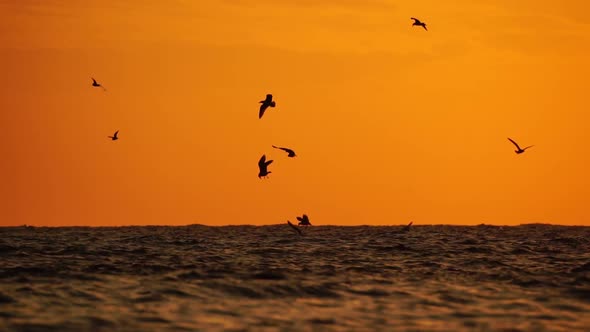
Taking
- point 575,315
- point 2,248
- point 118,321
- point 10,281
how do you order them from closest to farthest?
point 118,321 → point 575,315 → point 10,281 → point 2,248

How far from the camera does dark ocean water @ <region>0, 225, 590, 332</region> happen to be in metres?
22.3

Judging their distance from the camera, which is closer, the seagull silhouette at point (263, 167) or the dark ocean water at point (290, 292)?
the dark ocean water at point (290, 292)

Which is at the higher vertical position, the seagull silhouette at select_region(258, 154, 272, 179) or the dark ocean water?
the seagull silhouette at select_region(258, 154, 272, 179)

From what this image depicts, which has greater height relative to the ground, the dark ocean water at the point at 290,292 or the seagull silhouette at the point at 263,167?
the seagull silhouette at the point at 263,167

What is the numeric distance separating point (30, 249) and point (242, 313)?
24229 mm

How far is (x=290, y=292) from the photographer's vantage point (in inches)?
1073

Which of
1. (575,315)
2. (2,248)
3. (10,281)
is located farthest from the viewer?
(2,248)

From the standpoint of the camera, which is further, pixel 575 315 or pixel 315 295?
pixel 315 295

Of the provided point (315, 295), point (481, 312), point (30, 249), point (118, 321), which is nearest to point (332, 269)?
point (315, 295)

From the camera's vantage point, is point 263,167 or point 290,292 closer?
point 290,292

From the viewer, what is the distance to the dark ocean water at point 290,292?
73.2 ft

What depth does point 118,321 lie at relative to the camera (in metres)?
22.2

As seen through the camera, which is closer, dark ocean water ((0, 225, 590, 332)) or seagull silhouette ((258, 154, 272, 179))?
dark ocean water ((0, 225, 590, 332))

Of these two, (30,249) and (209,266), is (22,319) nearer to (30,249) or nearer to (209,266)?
(209,266)
